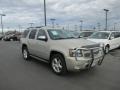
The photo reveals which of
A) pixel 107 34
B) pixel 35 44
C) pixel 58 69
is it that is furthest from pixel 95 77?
pixel 107 34

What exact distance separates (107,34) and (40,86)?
341 inches

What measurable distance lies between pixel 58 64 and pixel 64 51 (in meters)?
0.73

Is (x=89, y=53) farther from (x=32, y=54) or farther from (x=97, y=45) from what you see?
(x=32, y=54)

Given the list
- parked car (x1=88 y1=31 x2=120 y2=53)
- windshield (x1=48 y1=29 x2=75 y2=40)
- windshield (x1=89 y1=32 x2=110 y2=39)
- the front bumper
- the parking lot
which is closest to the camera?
the parking lot

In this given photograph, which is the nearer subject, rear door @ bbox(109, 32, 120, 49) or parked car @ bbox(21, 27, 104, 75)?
parked car @ bbox(21, 27, 104, 75)

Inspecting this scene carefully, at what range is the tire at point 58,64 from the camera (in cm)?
580

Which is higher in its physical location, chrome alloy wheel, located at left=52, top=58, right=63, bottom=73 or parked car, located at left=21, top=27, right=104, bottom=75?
parked car, located at left=21, top=27, right=104, bottom=75

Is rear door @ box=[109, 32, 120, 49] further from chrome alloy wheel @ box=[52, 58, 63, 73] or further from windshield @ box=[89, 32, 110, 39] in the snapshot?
chrome alloy wheel @ box=[52, 58, 63, 73]

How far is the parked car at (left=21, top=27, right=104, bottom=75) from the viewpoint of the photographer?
17.9 feet

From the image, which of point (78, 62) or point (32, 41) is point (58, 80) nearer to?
point (78, 62)

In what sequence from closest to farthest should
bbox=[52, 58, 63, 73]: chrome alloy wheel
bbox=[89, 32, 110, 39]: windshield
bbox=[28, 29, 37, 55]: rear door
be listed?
bbox=[52, 58, 63, 73]: chrome alloy wheel, bbox=[28, 29, 37, 55]: rear door, bbox=[89, 32, 110, 39]: windshield

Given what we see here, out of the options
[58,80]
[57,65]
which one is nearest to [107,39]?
[57,65]

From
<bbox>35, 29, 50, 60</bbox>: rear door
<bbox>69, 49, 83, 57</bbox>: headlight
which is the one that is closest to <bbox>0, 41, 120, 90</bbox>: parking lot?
<bbox>35, 29, 50, 60</bbox>: rear door

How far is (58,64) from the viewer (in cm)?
609
